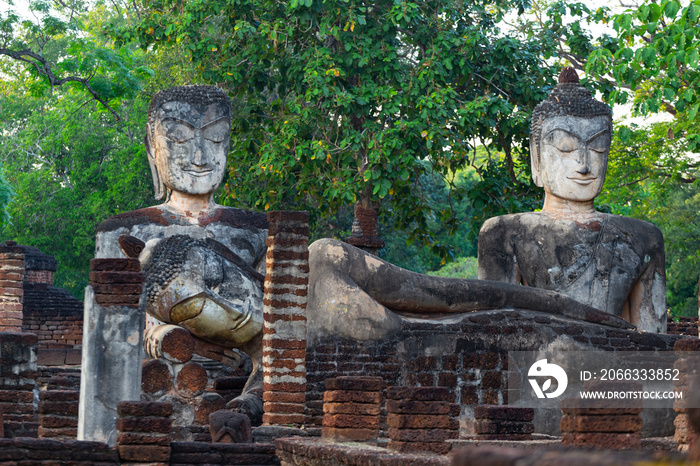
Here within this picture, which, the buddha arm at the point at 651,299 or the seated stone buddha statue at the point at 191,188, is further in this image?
the seated stone buddha statue at the point at 191,188

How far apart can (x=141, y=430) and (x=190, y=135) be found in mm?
5026

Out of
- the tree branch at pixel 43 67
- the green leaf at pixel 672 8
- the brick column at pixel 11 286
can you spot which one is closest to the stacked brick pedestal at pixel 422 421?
the green leaf at pixel 672 8

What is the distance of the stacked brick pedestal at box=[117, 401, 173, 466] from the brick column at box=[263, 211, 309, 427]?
6.35 ft

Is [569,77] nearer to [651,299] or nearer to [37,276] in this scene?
[651,299]

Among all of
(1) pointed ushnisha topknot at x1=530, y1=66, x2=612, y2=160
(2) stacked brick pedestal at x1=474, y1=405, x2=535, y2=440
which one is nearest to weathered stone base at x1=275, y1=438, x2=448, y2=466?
(2) stacked brick pedestal at x1=474, y1=405, x2=535, y2=440

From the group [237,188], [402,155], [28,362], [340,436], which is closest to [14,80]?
[237,188]

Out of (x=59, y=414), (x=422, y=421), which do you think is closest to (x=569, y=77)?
(x=422, y=421)

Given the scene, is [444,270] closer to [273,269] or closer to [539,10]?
[539,10]

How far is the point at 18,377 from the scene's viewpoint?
27.9 feet

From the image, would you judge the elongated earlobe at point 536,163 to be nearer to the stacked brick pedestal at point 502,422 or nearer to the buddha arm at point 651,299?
the buddha arm at point 651,299

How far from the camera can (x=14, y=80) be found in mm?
33188

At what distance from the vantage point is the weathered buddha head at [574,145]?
413 inches

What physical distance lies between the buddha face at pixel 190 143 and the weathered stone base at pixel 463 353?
2.91 meters

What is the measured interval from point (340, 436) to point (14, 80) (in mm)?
29390
